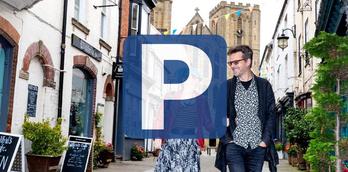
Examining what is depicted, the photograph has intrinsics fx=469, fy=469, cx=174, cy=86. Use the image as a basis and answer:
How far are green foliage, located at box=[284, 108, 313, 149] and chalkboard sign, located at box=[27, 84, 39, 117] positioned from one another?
9.59 meters

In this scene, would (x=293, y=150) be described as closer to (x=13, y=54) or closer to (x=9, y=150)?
(x=13, y=54)

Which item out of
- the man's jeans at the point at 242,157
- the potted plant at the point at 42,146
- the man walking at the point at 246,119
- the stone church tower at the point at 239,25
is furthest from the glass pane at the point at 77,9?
the stone church tower at the point at 239,25

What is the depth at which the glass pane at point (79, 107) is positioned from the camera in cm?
1396

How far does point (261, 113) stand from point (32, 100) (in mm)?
7423

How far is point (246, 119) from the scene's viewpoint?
4.68 m

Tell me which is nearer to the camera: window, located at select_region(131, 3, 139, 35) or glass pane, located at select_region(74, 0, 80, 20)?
glass pane, located at select_region(74, 0, 80, 20)

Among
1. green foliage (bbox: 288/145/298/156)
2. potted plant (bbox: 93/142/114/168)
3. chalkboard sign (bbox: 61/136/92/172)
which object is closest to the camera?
chalkboard sign (bbox: 61/136/92/172)

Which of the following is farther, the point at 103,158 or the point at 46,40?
the point at 103,158

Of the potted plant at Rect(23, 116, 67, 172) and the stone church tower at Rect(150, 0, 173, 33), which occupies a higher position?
the stone church tower at Rect(150, 0, 173, 33)

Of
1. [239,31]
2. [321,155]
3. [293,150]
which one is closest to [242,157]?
[321,155]

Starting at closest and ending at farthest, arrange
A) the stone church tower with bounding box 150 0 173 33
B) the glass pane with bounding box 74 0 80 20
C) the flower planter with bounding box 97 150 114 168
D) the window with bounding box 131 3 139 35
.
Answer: the glass pane with bounding box 74 0 80 20 < the flower planter with bounding box 97 150 114 168 < the window with bounding box 131 3 139 35 < the stone church tower with bounding box 150 0 173 33

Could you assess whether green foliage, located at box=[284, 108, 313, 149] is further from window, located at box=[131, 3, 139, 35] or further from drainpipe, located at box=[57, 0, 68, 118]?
drainpipe, located at box=[57, 0, 68, 118]

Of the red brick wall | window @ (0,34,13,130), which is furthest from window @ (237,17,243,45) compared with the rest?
window @ (0,34,13,130)

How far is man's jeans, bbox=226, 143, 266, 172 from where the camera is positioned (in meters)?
4.65
